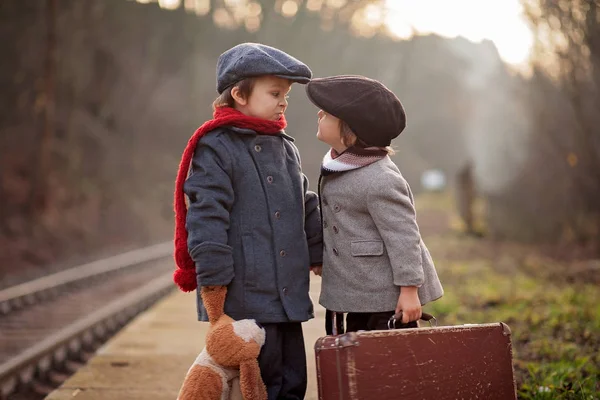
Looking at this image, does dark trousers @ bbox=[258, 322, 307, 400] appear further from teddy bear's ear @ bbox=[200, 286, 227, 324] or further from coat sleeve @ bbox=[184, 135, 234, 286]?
coat sleeve @ bbox=[184, 135, 234, 286]

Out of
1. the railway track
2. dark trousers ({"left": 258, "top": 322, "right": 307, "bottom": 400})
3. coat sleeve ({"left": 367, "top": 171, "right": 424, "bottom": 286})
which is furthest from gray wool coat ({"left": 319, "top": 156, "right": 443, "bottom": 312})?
the railway track

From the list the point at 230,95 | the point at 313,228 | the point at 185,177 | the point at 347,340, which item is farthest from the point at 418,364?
the point at 230,95

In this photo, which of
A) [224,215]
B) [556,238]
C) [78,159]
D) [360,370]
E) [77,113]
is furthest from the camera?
[77,113]

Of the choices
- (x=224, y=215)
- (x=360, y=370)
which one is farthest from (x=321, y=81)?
(x=360, y=370)

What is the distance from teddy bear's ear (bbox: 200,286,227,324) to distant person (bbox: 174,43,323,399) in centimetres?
2

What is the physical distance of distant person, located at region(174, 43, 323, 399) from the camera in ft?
9.59

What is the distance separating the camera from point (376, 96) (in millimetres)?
2955

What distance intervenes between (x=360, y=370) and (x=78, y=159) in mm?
18568

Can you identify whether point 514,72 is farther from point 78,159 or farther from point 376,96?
point 376,96

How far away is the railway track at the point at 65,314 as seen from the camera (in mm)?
5629

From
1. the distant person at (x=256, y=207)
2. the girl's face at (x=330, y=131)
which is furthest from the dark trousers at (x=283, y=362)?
the girl's face at (x=330, y=131)

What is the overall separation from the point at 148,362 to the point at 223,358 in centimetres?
218

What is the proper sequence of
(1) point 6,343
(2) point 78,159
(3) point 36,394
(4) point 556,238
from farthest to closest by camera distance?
(2) point 78,159
(4) point 556,238
(1) point 6,343
(3) point 36,394

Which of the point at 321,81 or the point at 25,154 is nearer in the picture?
the point at 321,81
